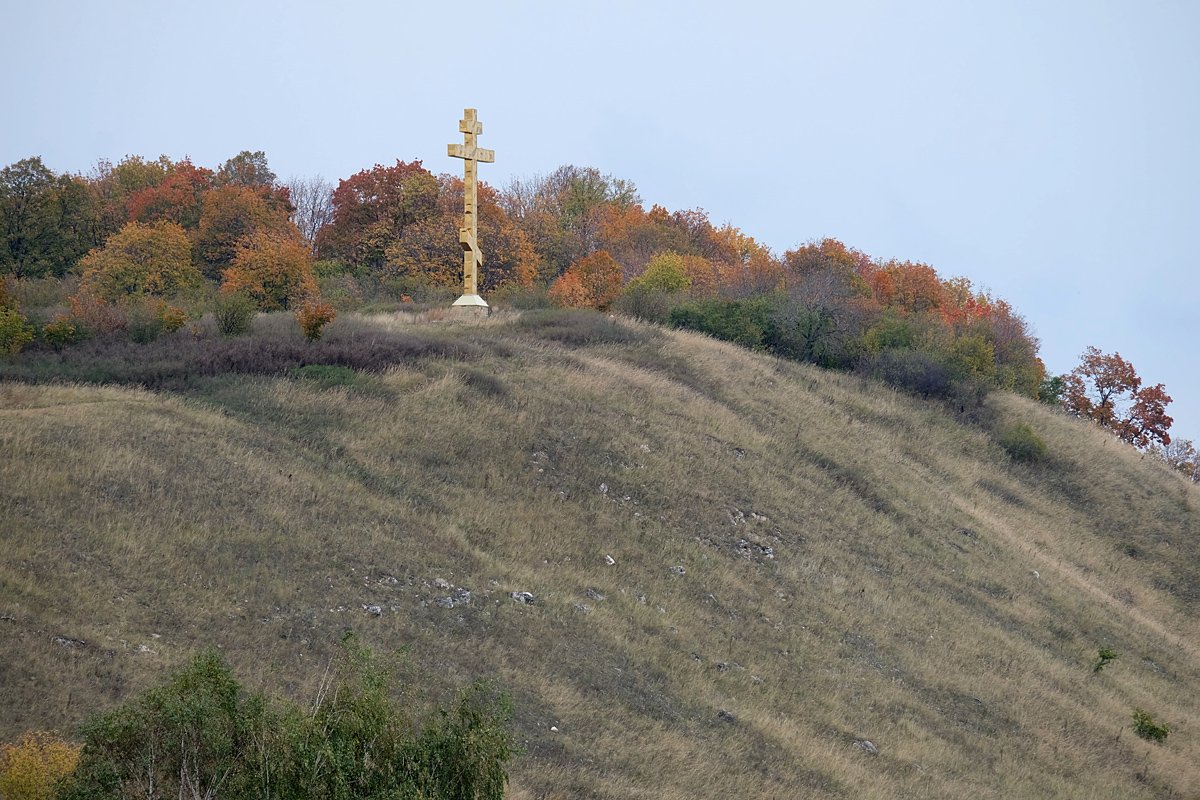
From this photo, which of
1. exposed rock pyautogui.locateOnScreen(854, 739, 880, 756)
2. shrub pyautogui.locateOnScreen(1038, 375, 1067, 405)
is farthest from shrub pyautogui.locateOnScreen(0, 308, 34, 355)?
shrub pyautogui.locateOnScreen(1038, 375, 1067, 405)

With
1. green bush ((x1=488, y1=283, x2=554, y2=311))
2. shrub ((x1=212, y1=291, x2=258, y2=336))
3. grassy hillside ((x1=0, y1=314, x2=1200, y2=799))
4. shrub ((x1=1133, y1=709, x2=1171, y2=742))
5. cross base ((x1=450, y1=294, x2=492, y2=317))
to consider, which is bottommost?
shrub ((x1=1133, y1=709, x2=1171, y2=742))

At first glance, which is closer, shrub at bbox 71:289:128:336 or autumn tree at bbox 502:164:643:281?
shrub at bbox 71:289:128:336

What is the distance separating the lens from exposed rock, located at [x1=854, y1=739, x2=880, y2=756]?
17.8 m

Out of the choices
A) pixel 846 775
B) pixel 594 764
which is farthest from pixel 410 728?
pixel 846 775

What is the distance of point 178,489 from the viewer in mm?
18969

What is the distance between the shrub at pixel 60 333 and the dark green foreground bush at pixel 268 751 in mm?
21603

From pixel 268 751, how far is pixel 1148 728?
19.5 metres

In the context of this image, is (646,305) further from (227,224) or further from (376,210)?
(227,224)

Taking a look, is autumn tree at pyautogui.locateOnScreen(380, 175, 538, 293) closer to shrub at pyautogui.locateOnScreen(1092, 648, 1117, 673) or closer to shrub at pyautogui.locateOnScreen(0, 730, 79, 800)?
shrub at pyautogui.locateOnScreen(1092, 648, 1117, 673)

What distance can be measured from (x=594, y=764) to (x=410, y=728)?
5.72m

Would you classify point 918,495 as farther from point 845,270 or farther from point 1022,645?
point 845,270

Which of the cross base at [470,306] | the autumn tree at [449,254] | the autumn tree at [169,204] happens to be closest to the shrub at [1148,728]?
the cross base at [470,306]

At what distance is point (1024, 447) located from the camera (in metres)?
40.6

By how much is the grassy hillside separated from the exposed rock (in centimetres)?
10
